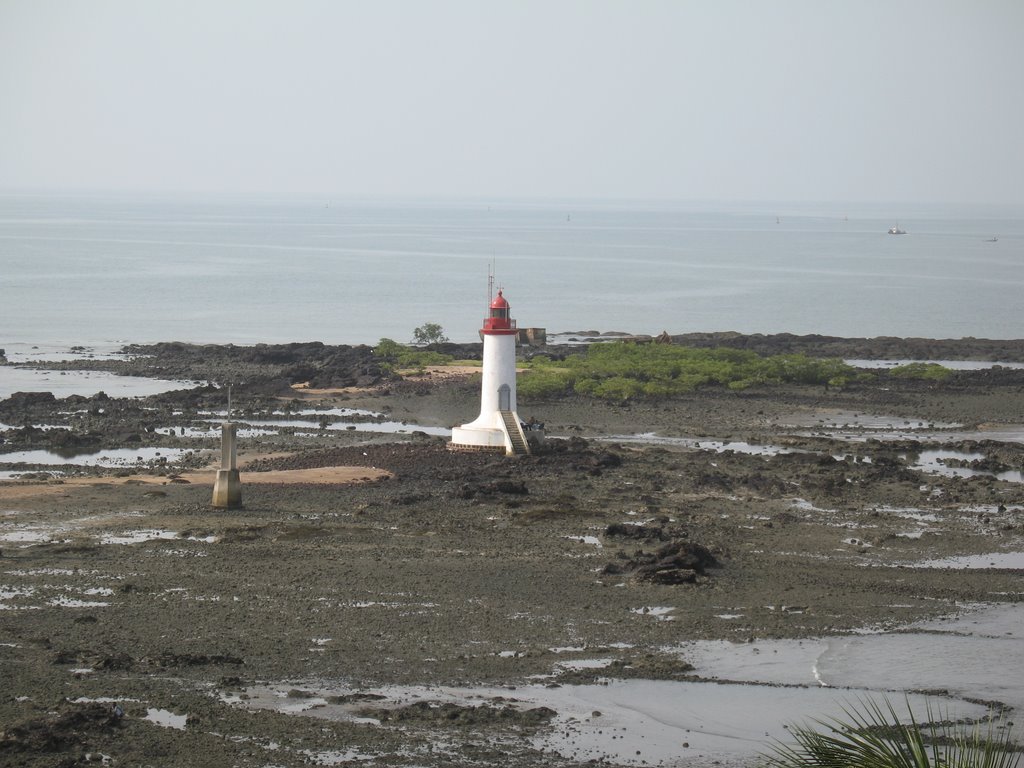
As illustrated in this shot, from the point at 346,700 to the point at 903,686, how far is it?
717 cm

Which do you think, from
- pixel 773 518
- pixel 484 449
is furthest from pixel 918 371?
pixel 773 518

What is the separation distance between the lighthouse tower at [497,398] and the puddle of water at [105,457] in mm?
7461

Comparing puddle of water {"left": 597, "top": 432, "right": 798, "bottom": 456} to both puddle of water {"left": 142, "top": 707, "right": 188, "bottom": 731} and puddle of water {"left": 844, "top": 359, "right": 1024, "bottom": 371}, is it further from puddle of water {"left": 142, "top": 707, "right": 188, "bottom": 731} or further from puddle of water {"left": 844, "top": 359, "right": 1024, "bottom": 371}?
puddle of water {"left": 142, "top": 707, "right": 188, "bottom": 731}

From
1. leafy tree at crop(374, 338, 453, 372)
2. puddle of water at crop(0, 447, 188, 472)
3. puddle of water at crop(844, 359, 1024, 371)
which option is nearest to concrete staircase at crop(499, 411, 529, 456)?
puddle of water at crop(0, 447, 188, 472)

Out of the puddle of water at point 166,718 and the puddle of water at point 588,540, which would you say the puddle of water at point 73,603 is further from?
the puddle of water at point 588,540

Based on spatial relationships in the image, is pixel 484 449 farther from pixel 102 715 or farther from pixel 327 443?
pixel 102 715

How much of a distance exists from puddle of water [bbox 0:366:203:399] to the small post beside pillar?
911 inches

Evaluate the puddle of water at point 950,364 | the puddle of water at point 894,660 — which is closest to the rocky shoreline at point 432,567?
the puddle of water at point 894,660

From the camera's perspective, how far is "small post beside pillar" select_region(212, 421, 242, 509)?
97.6ft

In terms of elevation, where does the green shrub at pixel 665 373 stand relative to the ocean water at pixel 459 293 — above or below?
Result: below

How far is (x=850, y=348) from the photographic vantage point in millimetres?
69875

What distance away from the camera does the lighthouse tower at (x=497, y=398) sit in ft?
121

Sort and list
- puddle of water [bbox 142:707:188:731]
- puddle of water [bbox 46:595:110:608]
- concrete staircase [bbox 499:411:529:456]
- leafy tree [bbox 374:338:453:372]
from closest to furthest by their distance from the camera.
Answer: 1. puddle of water [bbox 142:707:188:731]
2. puddle of water [bbox 46:595:110:608]
3. concrete staircase [bbox 499:411:529:456]
4. leafy tree [bbox 374:338:453:372]

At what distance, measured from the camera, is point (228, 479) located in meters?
29.8
